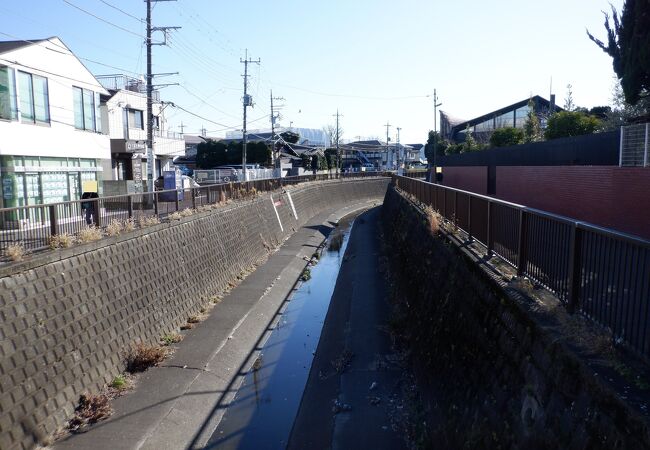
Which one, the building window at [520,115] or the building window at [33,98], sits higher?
the building window at [520,115]

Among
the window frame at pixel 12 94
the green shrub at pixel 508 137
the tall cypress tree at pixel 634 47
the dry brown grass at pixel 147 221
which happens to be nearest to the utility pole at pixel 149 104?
the window frame at pixel 12 94

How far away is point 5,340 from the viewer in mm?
7398

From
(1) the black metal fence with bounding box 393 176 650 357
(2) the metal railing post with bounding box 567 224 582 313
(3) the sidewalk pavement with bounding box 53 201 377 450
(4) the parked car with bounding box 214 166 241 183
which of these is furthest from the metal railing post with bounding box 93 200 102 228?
(4) the parked car with bounding box 214 166 241 183

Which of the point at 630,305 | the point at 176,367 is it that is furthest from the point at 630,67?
the point at 176,367

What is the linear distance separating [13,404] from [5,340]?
0.87m

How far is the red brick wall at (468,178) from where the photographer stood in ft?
99.9

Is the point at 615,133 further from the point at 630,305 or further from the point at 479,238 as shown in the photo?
the point at 630,305

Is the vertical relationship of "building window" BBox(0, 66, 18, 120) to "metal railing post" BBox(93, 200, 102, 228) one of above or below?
above

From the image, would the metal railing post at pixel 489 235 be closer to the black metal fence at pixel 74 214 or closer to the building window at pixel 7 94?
the black metal fence at pixel 74 214

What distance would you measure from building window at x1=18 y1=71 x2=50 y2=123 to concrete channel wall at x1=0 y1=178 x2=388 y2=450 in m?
9.64

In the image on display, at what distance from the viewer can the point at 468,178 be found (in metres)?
35.0

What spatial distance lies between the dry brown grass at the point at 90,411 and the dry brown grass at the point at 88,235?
9.77 feet

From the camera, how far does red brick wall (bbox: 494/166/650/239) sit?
1270 cm

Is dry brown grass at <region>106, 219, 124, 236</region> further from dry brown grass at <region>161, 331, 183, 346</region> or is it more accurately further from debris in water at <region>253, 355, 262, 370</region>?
debris in water at <region>253, 355, 262, 370</region>
